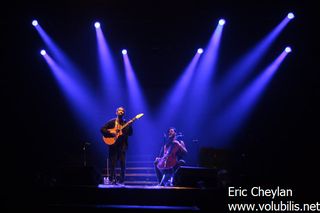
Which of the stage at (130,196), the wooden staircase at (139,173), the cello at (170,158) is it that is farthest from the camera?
the wooden staircase at (139,173)

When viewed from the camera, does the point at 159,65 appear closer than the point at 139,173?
No

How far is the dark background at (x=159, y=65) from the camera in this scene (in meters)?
9.11

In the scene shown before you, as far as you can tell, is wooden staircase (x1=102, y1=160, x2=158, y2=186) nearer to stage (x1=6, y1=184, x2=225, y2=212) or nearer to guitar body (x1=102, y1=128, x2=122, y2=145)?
guitar body (x1=102, y1=128, x2=122, y2=145)

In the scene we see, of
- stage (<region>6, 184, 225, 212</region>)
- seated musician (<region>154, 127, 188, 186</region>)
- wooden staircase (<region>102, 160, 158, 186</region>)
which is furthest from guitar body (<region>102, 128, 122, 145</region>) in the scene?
wooden staircase (<region>102, 160, 158, 186</region>)

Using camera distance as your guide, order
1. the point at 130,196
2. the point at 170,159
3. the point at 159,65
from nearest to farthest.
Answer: the point at 130,196 → the point at 170,159 → the point at 159,65

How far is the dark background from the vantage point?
29.9 feet

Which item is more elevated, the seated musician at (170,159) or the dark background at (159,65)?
the dark background at (159,65)

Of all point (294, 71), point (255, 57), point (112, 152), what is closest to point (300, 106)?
point (294, 71)

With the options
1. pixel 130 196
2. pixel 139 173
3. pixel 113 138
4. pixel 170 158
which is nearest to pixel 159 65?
pixel 139 173

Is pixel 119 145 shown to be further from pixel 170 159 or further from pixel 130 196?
pixel 130 196

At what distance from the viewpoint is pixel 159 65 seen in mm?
11594

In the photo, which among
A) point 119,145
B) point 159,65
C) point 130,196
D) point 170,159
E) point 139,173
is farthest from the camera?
point 159,65

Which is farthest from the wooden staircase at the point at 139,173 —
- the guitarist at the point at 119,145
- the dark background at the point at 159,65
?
the guitarist at the point at 119,145

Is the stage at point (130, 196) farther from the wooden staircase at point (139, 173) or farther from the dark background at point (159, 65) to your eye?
the wooden staircase at point (139, 173)
